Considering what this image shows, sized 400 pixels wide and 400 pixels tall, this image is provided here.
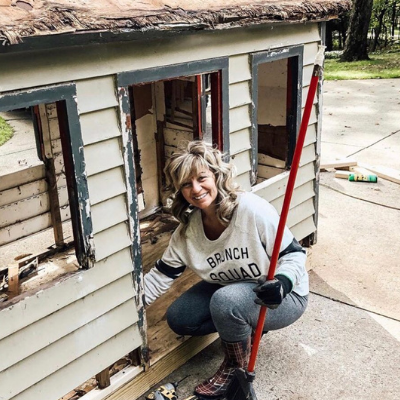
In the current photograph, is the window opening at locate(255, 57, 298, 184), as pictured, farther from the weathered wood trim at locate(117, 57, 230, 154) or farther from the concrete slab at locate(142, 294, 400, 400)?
the concrete slab at locate(142, 294, 400, 400)

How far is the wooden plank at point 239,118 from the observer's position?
11.4ft

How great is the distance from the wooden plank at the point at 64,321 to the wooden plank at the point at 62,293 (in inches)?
1.4

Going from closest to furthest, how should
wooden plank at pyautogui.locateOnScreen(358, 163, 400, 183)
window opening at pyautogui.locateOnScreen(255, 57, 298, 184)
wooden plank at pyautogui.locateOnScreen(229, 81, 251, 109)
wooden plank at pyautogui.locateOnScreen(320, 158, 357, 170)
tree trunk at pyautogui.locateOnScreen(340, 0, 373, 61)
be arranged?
wooden plank at pyautogui.locateOnScreen(229, 81, 251, 109)
window opening at pyautogui.locateOnScreen(255, 57, 298, 184)
wooden plank at pyautogui.locateOnScreen(358, 163, 400, 183)
wooden plank at pyautogui.locateOnScreen(320, 158, 357, 170)
tree trunk at pyautogui.locateOnScreen(340, 0, 373, 61)

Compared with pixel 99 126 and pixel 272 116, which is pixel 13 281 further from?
pixel 272 116

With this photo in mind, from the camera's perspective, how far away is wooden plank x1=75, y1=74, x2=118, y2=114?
2469 millimetres

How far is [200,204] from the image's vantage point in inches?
111

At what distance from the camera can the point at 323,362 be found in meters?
3.38

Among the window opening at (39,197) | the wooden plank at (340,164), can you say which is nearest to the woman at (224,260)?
the window opening at (39,197)

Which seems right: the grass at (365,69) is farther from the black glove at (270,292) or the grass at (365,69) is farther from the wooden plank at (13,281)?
the black glove at (270,292)

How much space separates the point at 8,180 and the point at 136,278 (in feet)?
6.25

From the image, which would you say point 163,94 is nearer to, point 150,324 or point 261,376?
point 150,324

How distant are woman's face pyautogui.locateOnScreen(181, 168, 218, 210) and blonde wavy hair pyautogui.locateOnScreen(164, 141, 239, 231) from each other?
0.8 inches

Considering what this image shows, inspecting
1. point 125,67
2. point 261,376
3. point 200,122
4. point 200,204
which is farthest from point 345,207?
point 125,67

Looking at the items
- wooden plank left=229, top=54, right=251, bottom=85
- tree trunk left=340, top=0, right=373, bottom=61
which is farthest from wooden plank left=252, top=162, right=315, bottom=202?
tree trunk left=340, top=0, right=373, bottom=61
